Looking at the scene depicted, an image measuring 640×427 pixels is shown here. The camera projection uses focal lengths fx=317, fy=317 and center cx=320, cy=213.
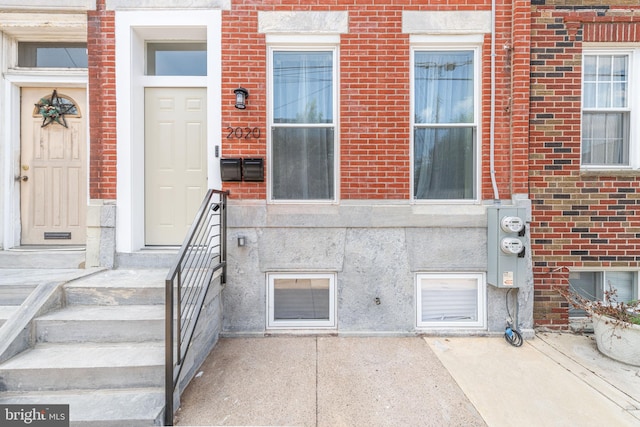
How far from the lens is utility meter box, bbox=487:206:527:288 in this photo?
3611 mm

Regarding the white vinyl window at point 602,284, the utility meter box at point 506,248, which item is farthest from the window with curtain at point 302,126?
the white vinyl window at point 602,284

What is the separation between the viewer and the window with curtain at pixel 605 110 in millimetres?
3967

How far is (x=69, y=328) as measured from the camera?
2.83 meters

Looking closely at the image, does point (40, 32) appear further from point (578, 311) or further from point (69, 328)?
point (578, 311)

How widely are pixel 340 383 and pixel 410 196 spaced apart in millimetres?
2213

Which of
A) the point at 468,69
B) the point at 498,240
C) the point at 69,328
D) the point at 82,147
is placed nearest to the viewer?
the point at 69,328

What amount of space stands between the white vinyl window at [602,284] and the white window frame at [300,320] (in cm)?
299

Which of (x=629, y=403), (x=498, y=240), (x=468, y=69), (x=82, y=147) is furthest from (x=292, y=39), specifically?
(x=629, y=403)

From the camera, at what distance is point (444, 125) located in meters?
3.93

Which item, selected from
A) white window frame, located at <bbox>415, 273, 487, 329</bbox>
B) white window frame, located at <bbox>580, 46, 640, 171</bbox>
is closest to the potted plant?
white window frame, located at <bbox>415, 273, 487, 329</bbox>

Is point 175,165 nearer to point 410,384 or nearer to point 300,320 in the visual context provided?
point 300,320

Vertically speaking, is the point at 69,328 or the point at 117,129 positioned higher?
the point at 117,129

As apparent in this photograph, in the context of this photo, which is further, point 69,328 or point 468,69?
point 468,69

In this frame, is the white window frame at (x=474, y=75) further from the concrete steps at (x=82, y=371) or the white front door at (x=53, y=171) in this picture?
the white front door at (x=53, y=171)
